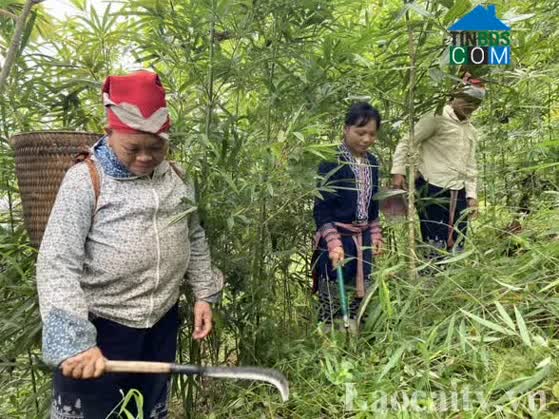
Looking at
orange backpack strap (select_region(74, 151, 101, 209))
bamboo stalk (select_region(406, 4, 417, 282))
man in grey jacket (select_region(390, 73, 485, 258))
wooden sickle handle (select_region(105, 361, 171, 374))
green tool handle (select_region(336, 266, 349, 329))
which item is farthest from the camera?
man in grey jacket (select_region(390, 73, 485, 258))

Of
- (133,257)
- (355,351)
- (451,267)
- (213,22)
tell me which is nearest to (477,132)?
(451,267)

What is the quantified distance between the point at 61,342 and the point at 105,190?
447 mm

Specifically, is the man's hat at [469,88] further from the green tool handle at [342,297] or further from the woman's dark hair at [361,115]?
the green tool handle at [342,297]

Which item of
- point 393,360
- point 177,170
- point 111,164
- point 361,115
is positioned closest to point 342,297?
point 393,360

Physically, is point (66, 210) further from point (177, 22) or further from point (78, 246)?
point (177, 22)

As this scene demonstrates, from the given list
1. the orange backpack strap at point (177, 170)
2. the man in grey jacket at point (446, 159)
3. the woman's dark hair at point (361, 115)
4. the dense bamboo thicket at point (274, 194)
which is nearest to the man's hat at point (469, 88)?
the dense bamboo thicket at point (274, 194)

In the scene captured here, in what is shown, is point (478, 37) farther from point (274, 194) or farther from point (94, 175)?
point (94, 175)

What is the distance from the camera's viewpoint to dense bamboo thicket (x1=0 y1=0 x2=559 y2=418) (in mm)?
A: 1954

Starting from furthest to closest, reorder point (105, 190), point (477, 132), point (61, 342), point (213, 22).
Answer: point (477, 132), point (213, 22), point (105, 190), point (61, 342)

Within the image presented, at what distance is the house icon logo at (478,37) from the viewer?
2.19 metres

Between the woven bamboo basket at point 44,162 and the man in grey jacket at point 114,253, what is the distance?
182 millimetres

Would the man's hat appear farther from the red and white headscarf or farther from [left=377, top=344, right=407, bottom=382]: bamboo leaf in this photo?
the red and white headscarf

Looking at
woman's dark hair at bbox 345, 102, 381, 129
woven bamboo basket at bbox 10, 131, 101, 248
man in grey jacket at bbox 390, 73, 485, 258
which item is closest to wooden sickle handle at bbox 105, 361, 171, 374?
woven bamboo basket at bbox 10, 131, 101, 248

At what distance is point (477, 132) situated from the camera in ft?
11.3
